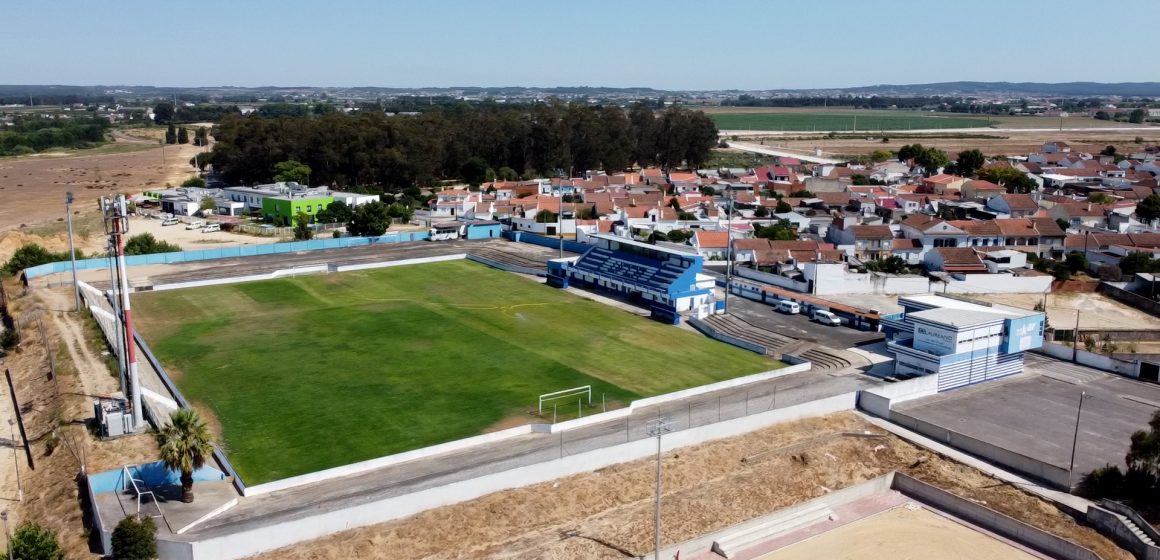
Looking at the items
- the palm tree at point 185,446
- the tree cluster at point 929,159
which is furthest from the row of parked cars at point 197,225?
the tree cluster at point 929,159

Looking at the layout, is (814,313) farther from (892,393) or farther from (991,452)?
(991,452)

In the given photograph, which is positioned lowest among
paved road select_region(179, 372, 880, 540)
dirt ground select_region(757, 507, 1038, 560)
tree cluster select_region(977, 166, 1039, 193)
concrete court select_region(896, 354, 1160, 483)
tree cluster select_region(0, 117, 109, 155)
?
dirt ground select_region(757, 507, 1038, 560)

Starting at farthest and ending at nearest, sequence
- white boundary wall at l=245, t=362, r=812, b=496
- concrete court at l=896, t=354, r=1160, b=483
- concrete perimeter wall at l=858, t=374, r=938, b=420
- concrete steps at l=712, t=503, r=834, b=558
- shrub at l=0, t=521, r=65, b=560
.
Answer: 1. concrete perimeter wall at l=858, t=374, r=938, b=420
2. concrete court at l=896, t=354, r=1160, b=483
3. white boundary wall at l=245, t=362, r=812, b=496
4. concrete steps at l=712, t=503, r=834, b=558
5. shrub at l=0, t=521, r=65, b=560

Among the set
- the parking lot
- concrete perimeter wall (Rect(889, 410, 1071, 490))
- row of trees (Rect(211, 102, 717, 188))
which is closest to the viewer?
concrete perimeter wall (Rect(889, 410, 1071, 490))

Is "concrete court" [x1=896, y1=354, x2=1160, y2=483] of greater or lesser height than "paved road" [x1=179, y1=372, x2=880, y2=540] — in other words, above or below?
below

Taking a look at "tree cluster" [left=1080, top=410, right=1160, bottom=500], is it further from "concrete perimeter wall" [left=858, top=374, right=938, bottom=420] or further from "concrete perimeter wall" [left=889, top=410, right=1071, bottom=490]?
"concrete perimeter wall" [left=858, top=374, right=938, bottom=420]

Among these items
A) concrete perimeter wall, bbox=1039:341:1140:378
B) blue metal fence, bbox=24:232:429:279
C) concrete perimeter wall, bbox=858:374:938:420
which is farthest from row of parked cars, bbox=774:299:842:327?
blue metal fence, bbox=24:232:429:279

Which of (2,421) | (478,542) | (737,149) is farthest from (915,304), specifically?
(737,149)
